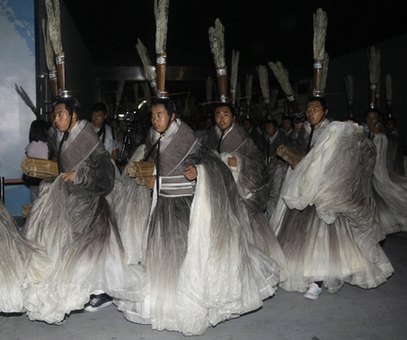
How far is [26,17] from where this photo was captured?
8.19 metres

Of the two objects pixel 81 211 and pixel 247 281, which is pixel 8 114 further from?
pixel 247 281

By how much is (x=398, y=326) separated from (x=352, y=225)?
1.10 metres

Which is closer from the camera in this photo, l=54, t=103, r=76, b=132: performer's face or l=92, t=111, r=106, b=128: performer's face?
l=54, t=103, r=76, b=132: performer's face

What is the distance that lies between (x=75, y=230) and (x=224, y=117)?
195cm

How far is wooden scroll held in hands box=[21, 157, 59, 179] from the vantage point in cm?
417

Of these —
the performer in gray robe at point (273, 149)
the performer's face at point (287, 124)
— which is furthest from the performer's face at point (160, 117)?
the performer's face at point (287, 124)

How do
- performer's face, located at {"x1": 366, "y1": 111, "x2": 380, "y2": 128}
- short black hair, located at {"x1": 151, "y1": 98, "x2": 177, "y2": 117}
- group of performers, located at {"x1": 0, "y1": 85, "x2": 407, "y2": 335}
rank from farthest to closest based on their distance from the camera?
performer's face, located at {"x1": 366, "y1": 111, "x2": 380, "y2": 128}, short black hair, located at {"x1": 151, "y1": 98, "x2": 177, "y2": 117}, group of performers, located at {"x1": 0, "y1": 85, "x2": 407, "y2": 335}

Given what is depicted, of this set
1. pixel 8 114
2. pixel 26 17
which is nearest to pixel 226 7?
pixel 26 17

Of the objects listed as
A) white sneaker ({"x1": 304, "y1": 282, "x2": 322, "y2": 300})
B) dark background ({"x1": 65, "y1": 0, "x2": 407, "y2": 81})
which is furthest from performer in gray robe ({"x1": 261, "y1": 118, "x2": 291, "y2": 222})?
dark background ({"x1": 65, "y1": 0, "x2": 407, "y2": 81})

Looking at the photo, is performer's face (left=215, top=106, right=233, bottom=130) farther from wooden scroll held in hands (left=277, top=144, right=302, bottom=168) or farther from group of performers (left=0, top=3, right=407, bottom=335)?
wooden scroll held in hands (left=277, top=144, right=302, bottom=168)

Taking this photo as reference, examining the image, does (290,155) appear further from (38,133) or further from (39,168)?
(38,133)

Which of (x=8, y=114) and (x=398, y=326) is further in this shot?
(x=8, y=114)

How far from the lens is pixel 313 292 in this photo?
4969mm

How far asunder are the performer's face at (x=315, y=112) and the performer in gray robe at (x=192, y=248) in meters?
1.40
